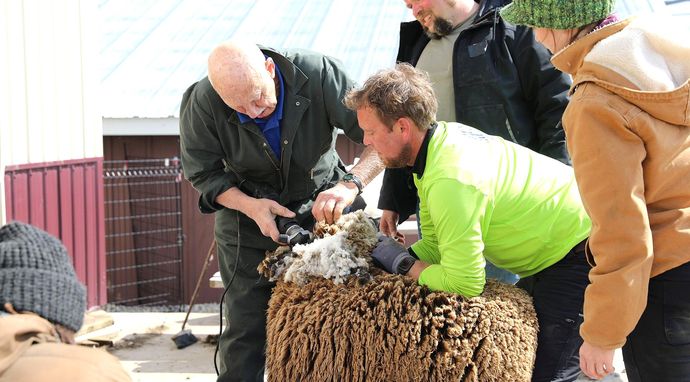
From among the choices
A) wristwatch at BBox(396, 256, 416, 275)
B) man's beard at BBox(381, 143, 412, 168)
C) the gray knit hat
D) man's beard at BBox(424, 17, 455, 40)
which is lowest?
wristwatch at BBox(396, 256, 416, 275)

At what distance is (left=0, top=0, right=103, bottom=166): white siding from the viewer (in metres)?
6.00

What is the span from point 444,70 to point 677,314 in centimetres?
183

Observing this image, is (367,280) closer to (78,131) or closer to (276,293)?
(276,293)

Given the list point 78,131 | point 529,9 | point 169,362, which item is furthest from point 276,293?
point 78,131

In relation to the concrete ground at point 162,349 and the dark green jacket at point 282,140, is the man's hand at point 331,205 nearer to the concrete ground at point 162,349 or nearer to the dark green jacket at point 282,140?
the dark green jacket at point 282,140

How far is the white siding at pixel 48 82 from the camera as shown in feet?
19.7

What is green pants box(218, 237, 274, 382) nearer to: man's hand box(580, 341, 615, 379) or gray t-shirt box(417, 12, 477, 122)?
gray t-shirt box(417, 12, 477, 122)

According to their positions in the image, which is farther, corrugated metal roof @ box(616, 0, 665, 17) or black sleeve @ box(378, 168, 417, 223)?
corrugated metal roof @ box(616, 0, 665, 17)

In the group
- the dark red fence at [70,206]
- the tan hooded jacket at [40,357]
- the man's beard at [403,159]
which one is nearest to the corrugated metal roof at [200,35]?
the dark red fence at [70,206]

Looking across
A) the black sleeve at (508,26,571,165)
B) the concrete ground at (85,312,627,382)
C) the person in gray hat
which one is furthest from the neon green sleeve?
the concrete ground at (85,312,627,382)

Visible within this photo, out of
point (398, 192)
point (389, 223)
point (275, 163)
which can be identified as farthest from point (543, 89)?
point (275, 163)

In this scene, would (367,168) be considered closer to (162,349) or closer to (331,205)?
(331,205)

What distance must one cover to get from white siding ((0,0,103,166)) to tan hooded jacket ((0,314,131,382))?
4670mm

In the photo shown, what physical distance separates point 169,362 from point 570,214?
3.58 metres
